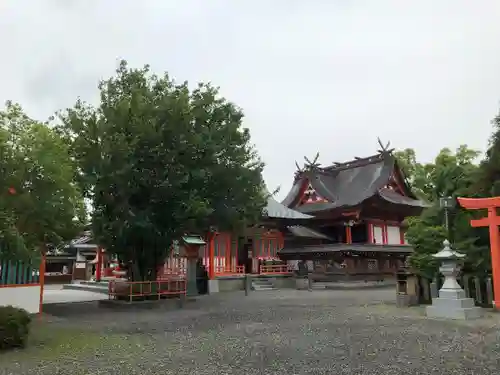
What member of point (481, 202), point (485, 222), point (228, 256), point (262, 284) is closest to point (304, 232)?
point (262, 284)

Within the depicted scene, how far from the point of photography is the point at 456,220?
53.5 feet

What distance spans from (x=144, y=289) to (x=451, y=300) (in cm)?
992

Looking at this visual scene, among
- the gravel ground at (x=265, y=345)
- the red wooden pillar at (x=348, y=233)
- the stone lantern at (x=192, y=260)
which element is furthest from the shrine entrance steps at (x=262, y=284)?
the gravel ground at (x=265, y=345)

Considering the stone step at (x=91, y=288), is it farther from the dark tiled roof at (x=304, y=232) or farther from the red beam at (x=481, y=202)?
the red beam at (x=481, y=202)

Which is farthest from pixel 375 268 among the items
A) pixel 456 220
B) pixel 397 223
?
pixel 456 220

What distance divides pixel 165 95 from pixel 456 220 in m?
11.2

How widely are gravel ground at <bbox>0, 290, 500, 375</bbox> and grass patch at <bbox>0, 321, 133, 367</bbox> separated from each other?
0.06ft

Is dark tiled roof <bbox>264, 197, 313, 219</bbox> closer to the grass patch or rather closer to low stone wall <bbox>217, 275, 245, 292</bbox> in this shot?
low stone wall <bbox>217, 275, 245, 292</bbox>

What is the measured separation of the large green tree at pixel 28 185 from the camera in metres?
8.39

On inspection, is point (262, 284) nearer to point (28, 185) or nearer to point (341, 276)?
point (341, 276)

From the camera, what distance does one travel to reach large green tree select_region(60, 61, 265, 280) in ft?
47.4

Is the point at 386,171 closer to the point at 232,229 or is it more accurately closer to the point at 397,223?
the point at 397,223

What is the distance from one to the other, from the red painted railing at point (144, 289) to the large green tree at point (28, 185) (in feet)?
21.6

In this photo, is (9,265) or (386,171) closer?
(9,265)
